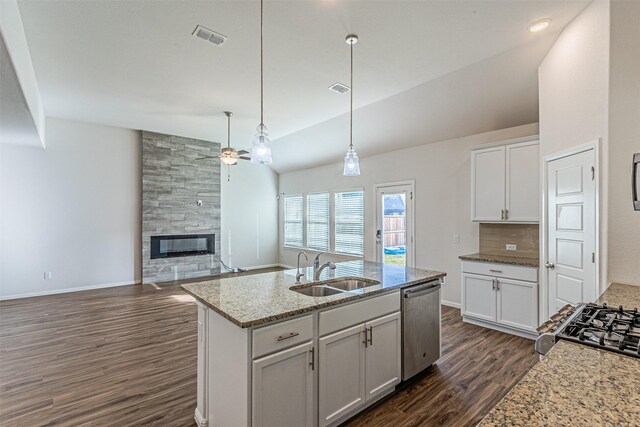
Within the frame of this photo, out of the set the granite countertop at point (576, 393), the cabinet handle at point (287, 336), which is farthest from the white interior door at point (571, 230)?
the cabinet handle at point (287, 336)

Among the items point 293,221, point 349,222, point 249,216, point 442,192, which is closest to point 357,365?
point 442,192

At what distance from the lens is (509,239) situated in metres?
4.40

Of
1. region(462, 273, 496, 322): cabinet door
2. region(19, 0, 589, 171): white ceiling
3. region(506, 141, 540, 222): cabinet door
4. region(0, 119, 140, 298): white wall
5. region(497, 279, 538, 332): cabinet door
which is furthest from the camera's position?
region(0, 119, 140, 298): white wall

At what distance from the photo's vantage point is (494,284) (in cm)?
397

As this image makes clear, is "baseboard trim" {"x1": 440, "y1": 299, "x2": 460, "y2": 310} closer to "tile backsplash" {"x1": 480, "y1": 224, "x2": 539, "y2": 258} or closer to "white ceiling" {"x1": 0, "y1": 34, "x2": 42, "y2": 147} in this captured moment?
"tile backsplash" {"x1": 480, "y1": 224, "x2": 539, "y2": 258}

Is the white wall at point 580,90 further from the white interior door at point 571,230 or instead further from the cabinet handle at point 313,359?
the cabinet handle at point 313,359

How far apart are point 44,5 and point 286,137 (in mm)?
4543

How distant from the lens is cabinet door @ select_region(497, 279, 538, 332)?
3.63 m

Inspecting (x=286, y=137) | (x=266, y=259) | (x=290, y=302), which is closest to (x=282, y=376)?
(x=290, y=302)

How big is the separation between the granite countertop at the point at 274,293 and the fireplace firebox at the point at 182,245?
198 inches

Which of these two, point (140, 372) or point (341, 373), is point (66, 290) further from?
point (341, 373)

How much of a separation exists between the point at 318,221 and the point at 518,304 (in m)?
4.91

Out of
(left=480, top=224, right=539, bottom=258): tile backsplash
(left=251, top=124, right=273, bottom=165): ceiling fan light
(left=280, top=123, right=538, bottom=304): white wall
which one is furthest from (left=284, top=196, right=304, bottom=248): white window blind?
(left=251, top=124, right=273, bottom=165): ceiling fan light

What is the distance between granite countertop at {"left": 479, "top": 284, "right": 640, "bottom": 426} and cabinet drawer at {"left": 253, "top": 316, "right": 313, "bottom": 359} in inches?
47.3
